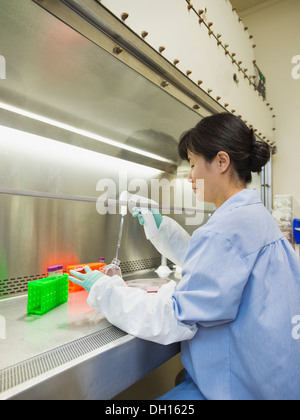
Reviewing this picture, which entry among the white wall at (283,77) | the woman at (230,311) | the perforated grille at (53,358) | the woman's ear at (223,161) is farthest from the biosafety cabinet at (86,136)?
the white wall at (283,77)

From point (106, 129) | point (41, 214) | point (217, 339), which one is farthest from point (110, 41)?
point (217, 339)

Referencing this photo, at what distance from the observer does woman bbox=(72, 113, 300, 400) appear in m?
0.75

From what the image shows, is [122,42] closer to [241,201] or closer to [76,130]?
[76,130]

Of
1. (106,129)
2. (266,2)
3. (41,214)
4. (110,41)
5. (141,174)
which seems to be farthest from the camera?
(266,2)

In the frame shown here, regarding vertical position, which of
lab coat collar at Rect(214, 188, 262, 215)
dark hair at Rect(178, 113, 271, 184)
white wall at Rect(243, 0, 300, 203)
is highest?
white wall at Rect(243, 0, 300, 203)

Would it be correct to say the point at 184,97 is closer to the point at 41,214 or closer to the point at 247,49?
the point at 41,214

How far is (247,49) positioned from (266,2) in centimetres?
120

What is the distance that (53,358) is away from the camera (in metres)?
0.68

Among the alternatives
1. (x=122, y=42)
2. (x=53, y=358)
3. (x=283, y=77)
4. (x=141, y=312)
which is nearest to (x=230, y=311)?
(x=141, y=312)

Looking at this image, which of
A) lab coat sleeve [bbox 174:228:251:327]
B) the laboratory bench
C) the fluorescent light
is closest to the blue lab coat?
lab coat sleeve [bbox 174:228:251:327]

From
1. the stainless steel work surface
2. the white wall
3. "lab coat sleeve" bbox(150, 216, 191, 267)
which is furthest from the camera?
the white wall

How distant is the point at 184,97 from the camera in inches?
56.3

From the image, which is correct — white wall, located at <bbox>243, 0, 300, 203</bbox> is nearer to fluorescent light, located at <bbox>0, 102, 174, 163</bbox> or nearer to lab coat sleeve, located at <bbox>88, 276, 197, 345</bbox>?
fluorescent light, located at <bbox>0, 102, 174, 163</bbox>

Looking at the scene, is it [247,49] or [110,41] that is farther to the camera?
[247,49]
